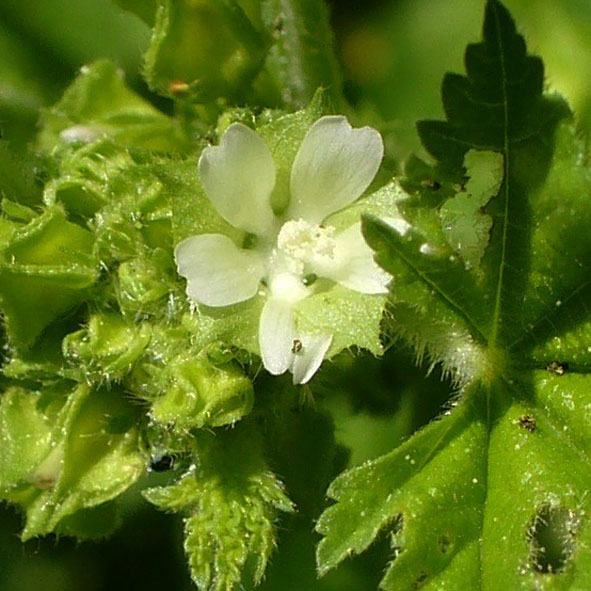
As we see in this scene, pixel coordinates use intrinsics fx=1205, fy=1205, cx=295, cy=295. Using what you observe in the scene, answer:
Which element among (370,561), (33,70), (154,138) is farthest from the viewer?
(33,70)

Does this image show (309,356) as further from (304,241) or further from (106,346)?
(106,346)

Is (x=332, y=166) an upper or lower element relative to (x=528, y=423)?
upper

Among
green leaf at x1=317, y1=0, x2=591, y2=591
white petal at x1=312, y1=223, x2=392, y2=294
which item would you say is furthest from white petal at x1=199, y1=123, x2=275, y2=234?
green leaf at x1=317, y1=0, x2=591, y2=591

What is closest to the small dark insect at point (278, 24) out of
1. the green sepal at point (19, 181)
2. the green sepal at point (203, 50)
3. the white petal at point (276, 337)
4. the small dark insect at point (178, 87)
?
the green sepal at point (203, 50)

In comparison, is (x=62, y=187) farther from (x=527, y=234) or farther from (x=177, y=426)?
(x=527, y=234)

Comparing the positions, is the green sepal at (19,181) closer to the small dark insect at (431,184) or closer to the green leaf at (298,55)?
the green leaf at (298,55)

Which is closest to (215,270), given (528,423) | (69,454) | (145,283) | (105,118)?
(145,283)

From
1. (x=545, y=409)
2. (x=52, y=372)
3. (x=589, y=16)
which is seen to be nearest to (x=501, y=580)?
(x=545, y=409)
